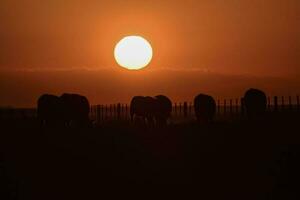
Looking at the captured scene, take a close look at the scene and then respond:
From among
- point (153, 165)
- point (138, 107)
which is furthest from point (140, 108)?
point (153, 165)

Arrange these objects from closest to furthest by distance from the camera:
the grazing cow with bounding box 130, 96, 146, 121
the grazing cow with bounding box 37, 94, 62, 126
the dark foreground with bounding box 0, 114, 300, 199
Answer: the dark foreground with bounding box 0, 114, 300, 199, the grazing cow with bounding box 37, 94, 62, 126, the grazing cow with bounding box 130, 96, 146, 121

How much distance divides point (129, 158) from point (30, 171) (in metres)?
3.21

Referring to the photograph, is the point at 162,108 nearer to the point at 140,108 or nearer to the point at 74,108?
the point at 140,108

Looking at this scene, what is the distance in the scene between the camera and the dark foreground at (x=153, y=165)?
43.6 feet

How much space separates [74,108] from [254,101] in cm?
1240

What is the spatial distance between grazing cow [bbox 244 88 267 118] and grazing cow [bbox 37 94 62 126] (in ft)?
42.4

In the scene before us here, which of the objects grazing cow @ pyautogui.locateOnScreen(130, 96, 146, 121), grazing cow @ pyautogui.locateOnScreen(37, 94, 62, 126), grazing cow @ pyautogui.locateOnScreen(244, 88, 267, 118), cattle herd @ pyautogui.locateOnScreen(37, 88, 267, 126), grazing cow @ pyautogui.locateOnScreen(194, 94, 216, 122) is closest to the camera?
grazing cow @ pyautogui.locateOnScreen(37, 94, 62, 126)

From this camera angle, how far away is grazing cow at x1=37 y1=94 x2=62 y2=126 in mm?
34219

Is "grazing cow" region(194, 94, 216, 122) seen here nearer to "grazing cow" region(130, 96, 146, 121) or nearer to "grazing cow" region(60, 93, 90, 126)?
"grazing cow" region(130, 96, 146, 121)

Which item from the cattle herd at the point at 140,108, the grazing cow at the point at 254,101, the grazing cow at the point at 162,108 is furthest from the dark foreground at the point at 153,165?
the grazing cow at the point at 162,108

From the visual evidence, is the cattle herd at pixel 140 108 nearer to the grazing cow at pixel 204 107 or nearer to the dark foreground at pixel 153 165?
the grazing cow at pixel 204 107

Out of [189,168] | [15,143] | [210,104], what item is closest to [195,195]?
[189,168]

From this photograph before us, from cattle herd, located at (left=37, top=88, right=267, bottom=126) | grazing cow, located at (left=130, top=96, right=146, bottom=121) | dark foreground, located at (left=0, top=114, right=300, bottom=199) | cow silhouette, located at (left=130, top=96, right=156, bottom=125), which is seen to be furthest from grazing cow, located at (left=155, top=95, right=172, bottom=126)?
dark foreground, located at (left=0, top=114, right=300, bottom=199)

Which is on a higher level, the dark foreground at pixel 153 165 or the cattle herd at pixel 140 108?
the cattle herd at pixel 140 108
